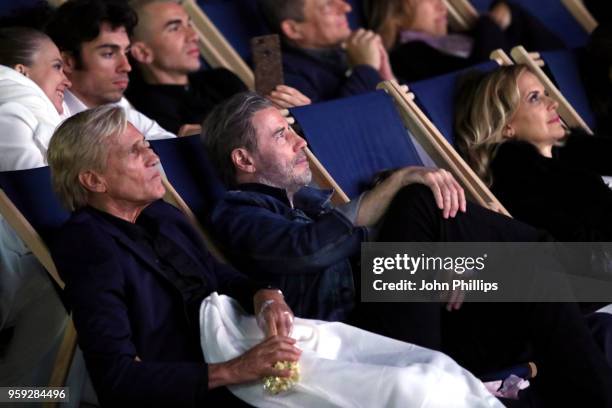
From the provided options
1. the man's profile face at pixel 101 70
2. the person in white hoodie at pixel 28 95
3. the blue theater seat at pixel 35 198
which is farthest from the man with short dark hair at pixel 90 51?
the blue theater seat at pixel 35 198

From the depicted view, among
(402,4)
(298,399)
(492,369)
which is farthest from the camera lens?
(402,4)

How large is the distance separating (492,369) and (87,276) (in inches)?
38.5

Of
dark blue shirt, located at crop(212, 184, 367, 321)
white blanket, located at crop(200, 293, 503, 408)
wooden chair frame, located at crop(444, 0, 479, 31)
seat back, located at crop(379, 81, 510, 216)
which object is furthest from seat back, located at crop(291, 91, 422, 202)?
wooden chair frame, located at crop(444, 0, 479, 31)

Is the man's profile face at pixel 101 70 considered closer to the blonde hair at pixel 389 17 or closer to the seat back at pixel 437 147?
the seat back at pixel 437 147

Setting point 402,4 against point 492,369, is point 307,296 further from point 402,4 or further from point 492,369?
point 402,4

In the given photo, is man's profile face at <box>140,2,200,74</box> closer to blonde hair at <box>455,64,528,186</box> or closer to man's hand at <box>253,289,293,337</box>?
blonde hair at <box>455,64,528,186</box>

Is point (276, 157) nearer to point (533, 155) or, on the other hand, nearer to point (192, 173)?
point (192, 173)

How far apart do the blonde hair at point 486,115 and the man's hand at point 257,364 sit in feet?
4.72

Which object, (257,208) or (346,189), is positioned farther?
(346,189)

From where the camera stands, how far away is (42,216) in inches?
115

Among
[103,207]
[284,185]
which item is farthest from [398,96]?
[103,207]

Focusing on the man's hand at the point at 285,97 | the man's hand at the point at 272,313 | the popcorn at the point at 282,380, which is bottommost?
the popcorn at the point at 282,380

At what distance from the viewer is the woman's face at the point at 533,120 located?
149 inches

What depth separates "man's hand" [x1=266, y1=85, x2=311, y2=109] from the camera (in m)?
3.83
